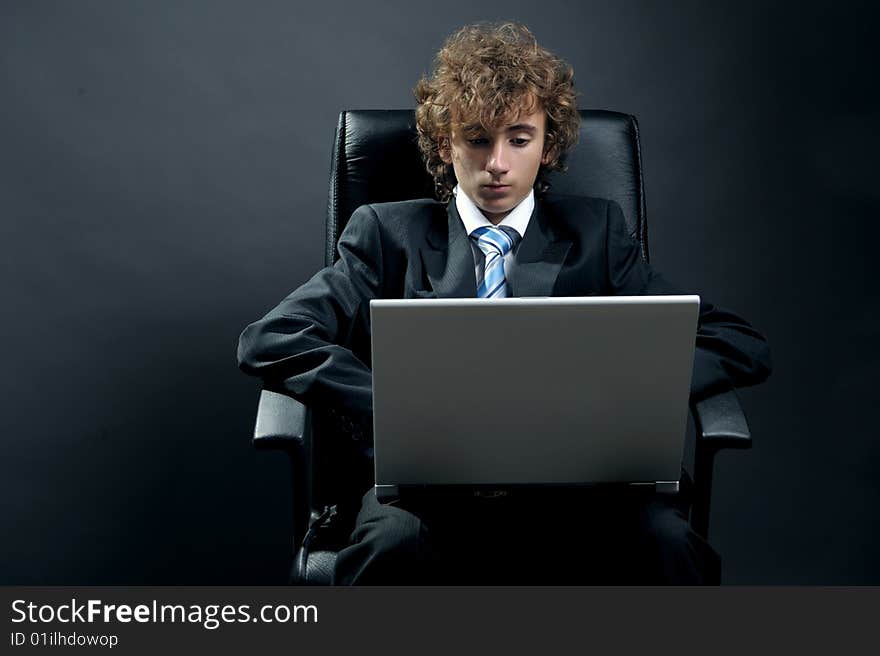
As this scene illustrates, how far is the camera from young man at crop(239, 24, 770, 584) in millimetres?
1668

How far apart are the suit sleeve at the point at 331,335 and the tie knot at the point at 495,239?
16 centimetres

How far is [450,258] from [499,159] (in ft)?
0.58

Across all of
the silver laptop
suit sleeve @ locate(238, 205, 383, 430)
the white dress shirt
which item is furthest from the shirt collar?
the silver laptop

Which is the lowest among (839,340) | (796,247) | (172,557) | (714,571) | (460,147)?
(172,557)

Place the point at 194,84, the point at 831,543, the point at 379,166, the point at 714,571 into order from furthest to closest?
the point at 831,543, the point at 194,84, the point at 379,166, the point at 714,571

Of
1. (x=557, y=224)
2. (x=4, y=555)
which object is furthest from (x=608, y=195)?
(x=4, y=555)

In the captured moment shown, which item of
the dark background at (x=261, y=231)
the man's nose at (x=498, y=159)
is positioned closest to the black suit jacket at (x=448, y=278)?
the man's nose at (x=498, y=159)

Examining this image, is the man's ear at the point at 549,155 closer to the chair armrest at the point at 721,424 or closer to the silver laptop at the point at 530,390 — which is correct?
the chair armrest at the point at 721,424

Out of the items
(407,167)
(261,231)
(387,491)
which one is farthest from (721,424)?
(261,231)

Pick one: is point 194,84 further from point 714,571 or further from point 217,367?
point 714,571

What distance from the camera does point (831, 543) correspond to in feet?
8.80

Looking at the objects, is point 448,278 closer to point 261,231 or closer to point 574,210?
point 574,210

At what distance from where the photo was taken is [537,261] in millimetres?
1961

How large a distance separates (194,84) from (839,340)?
1.43m
